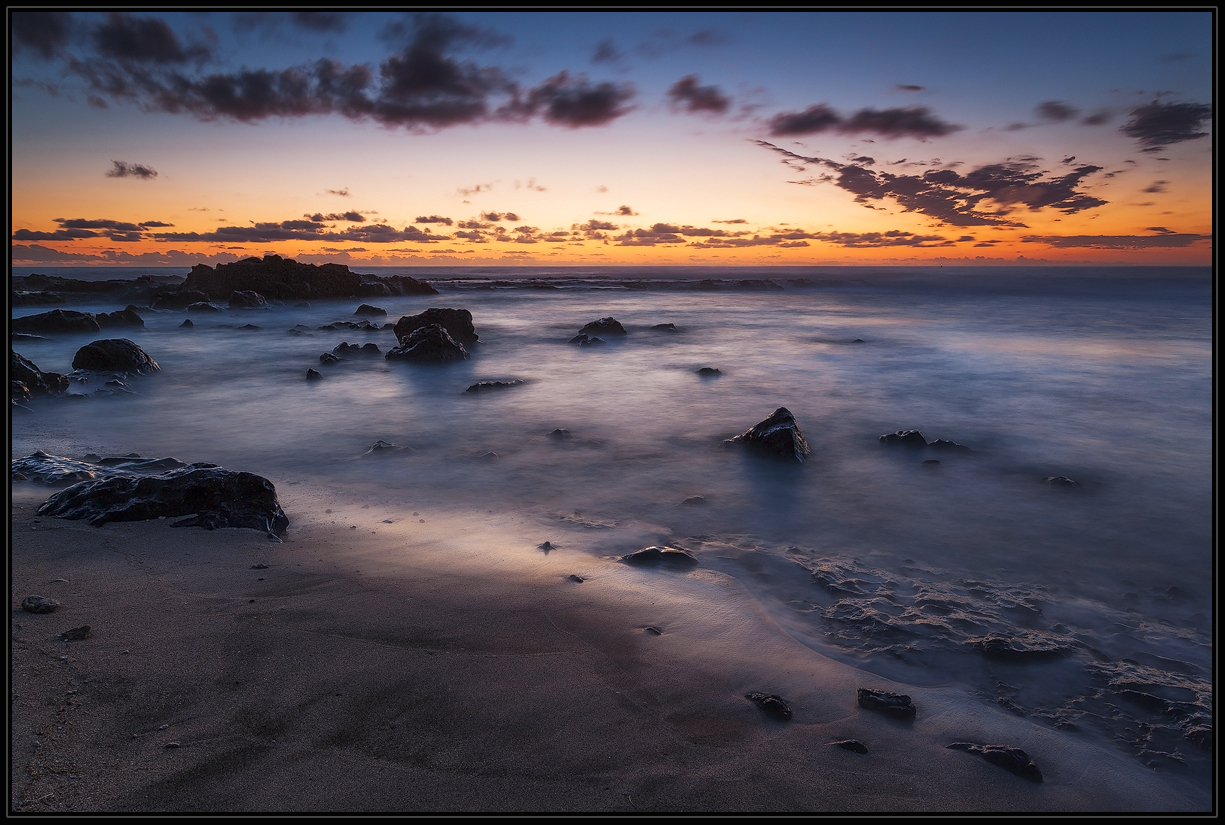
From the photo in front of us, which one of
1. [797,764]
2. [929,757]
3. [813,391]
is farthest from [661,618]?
[813,391]

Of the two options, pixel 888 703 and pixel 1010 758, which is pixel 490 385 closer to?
pixel 888 703

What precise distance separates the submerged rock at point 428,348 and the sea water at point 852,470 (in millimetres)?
508

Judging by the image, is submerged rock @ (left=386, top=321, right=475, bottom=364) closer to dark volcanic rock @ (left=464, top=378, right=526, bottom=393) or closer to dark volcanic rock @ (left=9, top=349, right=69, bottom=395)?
dark volcanic rock @ (left=464, top=378, right=526, bottom=393)

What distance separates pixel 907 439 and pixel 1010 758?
5.39 meters

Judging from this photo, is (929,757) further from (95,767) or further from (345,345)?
(345,345)

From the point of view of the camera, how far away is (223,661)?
2.50 meters

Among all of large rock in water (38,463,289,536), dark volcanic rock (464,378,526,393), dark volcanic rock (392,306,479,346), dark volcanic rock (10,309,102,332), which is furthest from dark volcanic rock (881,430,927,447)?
dark volcanic rock (10,309,102,332)

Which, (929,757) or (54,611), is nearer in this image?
(929,757)

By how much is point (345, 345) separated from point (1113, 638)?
46.7 feet

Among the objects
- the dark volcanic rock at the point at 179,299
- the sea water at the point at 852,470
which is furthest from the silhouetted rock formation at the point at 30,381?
the dark volcanic rock at the point at 179,299

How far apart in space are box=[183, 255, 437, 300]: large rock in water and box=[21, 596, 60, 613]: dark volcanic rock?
30.1 meters

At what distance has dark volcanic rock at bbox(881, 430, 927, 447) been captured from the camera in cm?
704

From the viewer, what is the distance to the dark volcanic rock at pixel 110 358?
10609 mm

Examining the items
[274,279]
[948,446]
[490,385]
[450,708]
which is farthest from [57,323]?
[948,446]
